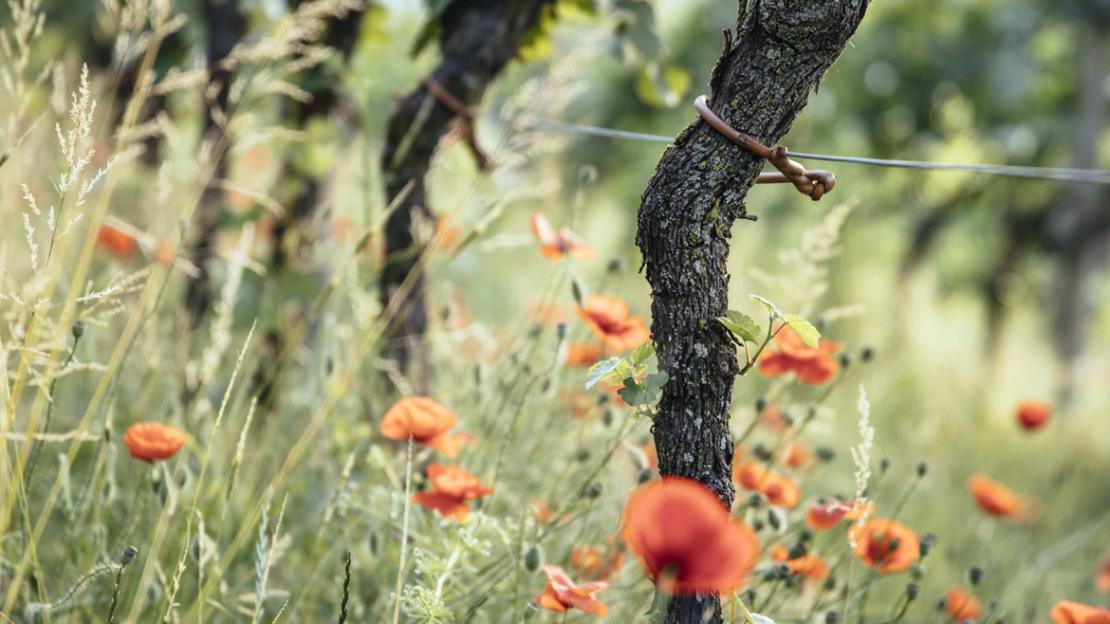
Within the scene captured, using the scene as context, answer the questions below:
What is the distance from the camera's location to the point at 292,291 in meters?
2.21

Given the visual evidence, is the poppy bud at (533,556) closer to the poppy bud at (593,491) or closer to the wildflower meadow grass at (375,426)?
the wildflower meadow grass at (375,426)

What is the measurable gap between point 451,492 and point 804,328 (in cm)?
50

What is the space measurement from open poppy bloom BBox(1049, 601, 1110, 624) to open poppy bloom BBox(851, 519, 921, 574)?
0.68 ft

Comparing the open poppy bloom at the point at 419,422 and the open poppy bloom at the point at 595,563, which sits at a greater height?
the open poppy bloom at the point at 419,422

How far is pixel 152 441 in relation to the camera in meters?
1.29

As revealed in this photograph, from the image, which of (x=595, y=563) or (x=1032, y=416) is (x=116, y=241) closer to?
(x=595, y=563)

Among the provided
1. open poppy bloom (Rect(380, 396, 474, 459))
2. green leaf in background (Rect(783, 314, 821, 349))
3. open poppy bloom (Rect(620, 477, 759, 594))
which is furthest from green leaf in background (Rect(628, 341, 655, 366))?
open poppy bloom (Rect(380, 396, 474, 459))

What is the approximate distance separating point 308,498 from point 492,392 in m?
0.41

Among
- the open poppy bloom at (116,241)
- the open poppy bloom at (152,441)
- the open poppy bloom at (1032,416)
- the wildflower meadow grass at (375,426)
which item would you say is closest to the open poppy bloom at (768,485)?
the wildflower meadow grass at (375,426)

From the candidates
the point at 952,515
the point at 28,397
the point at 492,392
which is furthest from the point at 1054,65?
the point at 28,397

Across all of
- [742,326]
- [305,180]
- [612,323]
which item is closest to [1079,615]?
[742,326]

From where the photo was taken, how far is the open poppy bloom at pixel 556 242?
60.6 inches

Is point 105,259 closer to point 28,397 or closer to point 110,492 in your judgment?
point 28,397

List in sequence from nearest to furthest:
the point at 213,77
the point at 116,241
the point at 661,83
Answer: the point at 661,83, the point at 213,77, the point at 116,241
